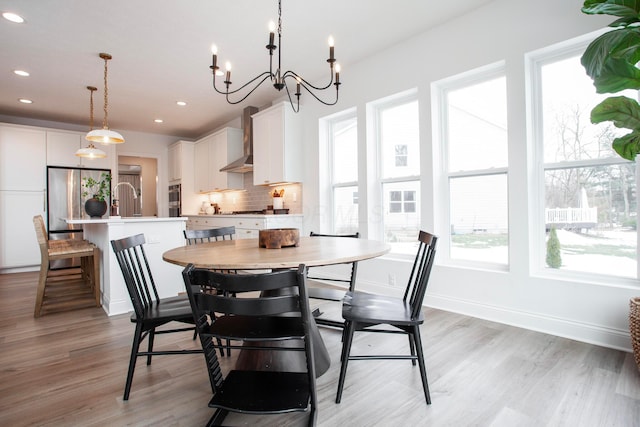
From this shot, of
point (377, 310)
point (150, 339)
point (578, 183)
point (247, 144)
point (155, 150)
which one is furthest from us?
point (155, 150)

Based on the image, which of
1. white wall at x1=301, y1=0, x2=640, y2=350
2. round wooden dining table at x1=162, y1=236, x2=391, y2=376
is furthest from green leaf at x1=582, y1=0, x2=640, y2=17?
round wooden dining table at x1=162, y1=236, x2=391, y2=376

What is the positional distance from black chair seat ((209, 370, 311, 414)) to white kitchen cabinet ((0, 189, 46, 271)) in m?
6.07

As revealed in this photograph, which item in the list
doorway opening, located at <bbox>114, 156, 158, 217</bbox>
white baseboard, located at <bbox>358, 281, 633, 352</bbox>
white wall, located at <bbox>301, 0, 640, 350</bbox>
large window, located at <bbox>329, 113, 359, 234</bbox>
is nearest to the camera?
white baseboard, located at <bbox>358, 281, 633, 352</bbox>

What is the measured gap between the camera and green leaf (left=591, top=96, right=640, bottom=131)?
1739 millimetres

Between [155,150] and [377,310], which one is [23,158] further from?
[377,310]

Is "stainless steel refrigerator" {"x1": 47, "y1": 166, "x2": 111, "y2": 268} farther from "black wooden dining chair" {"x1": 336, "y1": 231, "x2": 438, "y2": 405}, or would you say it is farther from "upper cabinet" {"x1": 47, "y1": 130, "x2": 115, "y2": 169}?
"black wooden dining chair" {"x1": 336, "y1": 231, "x2": 438, "y2": 405}

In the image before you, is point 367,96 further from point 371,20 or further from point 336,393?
point 336,393

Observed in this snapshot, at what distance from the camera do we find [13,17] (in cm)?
299

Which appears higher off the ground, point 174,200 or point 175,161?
point 175,161

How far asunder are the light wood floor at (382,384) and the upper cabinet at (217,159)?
12.5 ft

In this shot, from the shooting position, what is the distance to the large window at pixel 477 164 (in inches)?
119

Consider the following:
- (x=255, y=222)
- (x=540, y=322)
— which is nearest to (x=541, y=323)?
(x=540, y=322)

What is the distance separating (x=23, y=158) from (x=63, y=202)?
36.4 inches

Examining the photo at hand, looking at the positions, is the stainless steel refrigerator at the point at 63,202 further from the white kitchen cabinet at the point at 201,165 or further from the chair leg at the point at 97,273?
the chair leg at the point at 97,273
